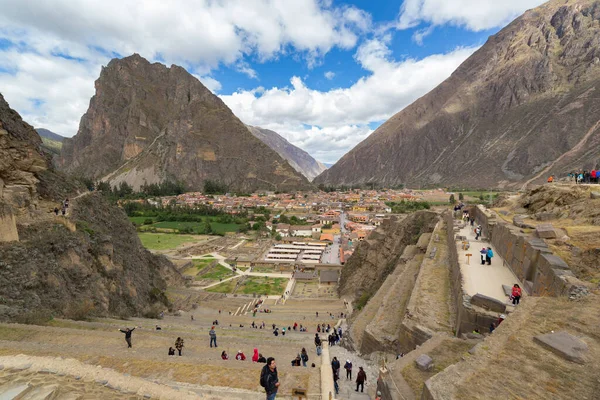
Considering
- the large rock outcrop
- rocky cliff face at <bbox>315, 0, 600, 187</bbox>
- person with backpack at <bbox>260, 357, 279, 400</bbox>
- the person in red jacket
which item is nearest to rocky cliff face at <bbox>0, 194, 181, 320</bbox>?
the large rock outcrop

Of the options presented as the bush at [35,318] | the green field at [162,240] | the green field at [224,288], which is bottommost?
the green field at [224,288]

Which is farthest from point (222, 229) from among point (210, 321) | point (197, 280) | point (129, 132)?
point (129, 132)

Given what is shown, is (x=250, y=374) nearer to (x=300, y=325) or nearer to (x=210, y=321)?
(x=300, y=325)

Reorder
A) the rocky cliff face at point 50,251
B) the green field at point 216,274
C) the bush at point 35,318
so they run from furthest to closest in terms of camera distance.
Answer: the green field at point 216,274
the rocky cliff face at point 50,251
the bush at point 35,318

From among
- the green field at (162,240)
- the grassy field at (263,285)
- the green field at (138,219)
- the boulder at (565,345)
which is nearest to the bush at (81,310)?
the boulder at (565,345)

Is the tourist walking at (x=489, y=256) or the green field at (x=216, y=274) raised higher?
the tourist walking at (x=489, y=256)

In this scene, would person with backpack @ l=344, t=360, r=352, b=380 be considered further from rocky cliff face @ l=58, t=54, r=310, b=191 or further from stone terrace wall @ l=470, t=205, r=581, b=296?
rocky cliff face @ l=58, t=54, r=310, b=191

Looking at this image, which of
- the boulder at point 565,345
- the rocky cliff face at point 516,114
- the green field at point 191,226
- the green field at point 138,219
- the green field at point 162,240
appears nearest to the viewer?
the boulder at point 565,345

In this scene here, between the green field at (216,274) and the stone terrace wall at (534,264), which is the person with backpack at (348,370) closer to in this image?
the stone terrace wall at (534,264)
